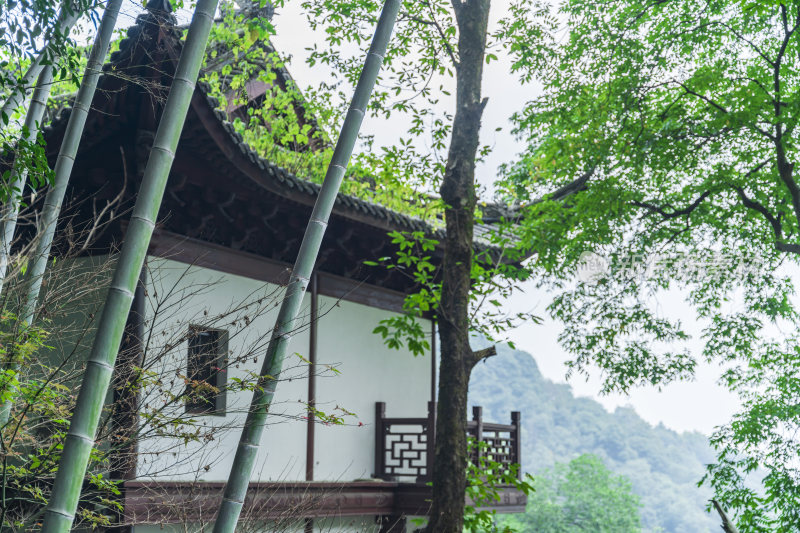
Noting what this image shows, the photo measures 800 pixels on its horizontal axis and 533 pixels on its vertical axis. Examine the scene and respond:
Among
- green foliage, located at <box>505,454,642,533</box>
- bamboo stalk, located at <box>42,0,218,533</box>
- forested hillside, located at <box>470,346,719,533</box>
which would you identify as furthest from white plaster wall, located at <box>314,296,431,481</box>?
forested hillside, located at <box>470,346,719,533</box>

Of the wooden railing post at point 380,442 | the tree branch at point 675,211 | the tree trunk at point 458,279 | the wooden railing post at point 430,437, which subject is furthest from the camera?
the tree branch at point 675,211

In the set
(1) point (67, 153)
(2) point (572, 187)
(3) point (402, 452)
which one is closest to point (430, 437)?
(3) point (402, 452)

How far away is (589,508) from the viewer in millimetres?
47188

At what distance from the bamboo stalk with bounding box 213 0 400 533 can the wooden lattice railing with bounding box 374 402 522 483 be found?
17.0 feet

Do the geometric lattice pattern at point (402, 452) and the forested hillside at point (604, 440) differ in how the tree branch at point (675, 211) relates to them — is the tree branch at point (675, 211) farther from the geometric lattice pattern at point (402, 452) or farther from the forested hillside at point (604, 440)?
the forested hillside at point (604, 440)

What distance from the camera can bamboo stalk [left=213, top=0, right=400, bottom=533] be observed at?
12.6ft

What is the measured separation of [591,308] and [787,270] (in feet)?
9.26

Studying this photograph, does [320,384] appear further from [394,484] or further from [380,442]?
[394,484]

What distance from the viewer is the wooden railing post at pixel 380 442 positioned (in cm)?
976

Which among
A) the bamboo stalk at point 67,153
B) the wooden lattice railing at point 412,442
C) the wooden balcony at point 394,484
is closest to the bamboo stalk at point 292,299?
the bamboo stalk at point 67,153

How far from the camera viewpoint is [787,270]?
12.3 m

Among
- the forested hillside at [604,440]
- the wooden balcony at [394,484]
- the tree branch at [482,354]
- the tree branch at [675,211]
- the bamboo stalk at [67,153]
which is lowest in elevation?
the wooden balcony at [394,484]

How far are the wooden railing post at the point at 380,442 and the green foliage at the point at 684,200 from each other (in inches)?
97.0

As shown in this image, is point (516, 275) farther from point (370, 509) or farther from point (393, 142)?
point (370, 509)
